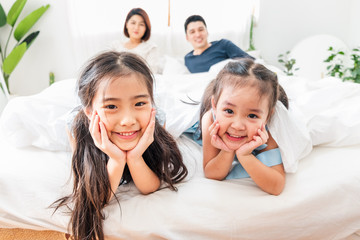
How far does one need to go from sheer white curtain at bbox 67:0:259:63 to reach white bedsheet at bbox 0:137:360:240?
198 cm

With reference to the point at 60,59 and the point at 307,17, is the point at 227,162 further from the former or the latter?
the point at 307,17

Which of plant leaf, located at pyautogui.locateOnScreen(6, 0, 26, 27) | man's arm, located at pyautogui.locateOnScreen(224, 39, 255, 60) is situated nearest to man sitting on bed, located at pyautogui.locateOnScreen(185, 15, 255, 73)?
man's arm, located at pyautogui.locateOnScreen(224, 39, 255, 60)

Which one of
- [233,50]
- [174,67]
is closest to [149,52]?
[174,67]

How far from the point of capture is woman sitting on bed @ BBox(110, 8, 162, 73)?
251 cm

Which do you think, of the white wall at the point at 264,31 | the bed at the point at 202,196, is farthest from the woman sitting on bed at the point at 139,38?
the bed at the point at 202,196

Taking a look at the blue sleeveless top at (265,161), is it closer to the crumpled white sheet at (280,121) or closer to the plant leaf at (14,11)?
the crumpled white sheet at (280,121)

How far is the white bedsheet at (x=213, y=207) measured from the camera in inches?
33.0

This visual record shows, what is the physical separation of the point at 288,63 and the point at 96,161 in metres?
2.22

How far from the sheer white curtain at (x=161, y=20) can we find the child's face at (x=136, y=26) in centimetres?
26

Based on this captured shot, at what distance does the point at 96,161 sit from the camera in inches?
36.5

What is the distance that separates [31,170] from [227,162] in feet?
2.00

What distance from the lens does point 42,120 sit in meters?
1.15

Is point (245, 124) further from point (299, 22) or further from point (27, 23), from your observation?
point (299, 22)

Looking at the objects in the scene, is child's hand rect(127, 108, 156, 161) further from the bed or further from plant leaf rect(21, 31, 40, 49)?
plant leaf rect(21, 31, 40, 49)
